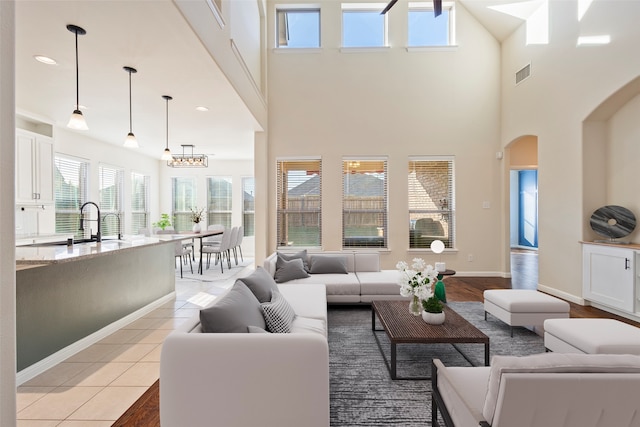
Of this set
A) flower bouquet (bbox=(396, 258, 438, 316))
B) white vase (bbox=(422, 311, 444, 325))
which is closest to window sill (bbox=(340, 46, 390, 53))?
flower bouquet (bbox=(396, 258, 438, 316))

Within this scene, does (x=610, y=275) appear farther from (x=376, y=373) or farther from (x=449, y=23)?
(x=449, y=23)

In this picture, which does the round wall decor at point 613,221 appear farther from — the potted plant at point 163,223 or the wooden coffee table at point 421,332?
the potted plant at point 163,223

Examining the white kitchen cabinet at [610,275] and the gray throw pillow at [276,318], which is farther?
the white kitchen cabinet at [610,275]

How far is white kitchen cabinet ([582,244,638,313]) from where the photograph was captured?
11.5 ft

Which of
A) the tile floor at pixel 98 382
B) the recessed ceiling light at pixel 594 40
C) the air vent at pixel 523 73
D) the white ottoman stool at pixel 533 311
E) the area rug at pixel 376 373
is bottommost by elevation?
the tile floor at pixel 98 382

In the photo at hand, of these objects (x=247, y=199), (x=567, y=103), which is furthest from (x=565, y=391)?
(x=247, y=199)

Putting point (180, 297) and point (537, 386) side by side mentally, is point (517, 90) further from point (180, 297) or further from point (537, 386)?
point (180, 297)

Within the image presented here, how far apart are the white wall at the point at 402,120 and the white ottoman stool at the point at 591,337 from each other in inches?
137

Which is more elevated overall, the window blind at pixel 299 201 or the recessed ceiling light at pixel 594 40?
the recessed ceiling light at pixel 594 40

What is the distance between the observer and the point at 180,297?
4.69m

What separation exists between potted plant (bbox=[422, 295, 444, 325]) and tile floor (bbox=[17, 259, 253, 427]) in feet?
6.00

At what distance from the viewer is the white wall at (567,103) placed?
3.73m

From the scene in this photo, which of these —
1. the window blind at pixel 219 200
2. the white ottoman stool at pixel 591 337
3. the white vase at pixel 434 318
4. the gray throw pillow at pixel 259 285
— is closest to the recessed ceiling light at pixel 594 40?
the white ottoman stool at pixel 591 337

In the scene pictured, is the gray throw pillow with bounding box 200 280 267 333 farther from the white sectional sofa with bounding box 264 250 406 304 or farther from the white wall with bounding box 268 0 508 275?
the white wall with bounding box 268 0 508 275
